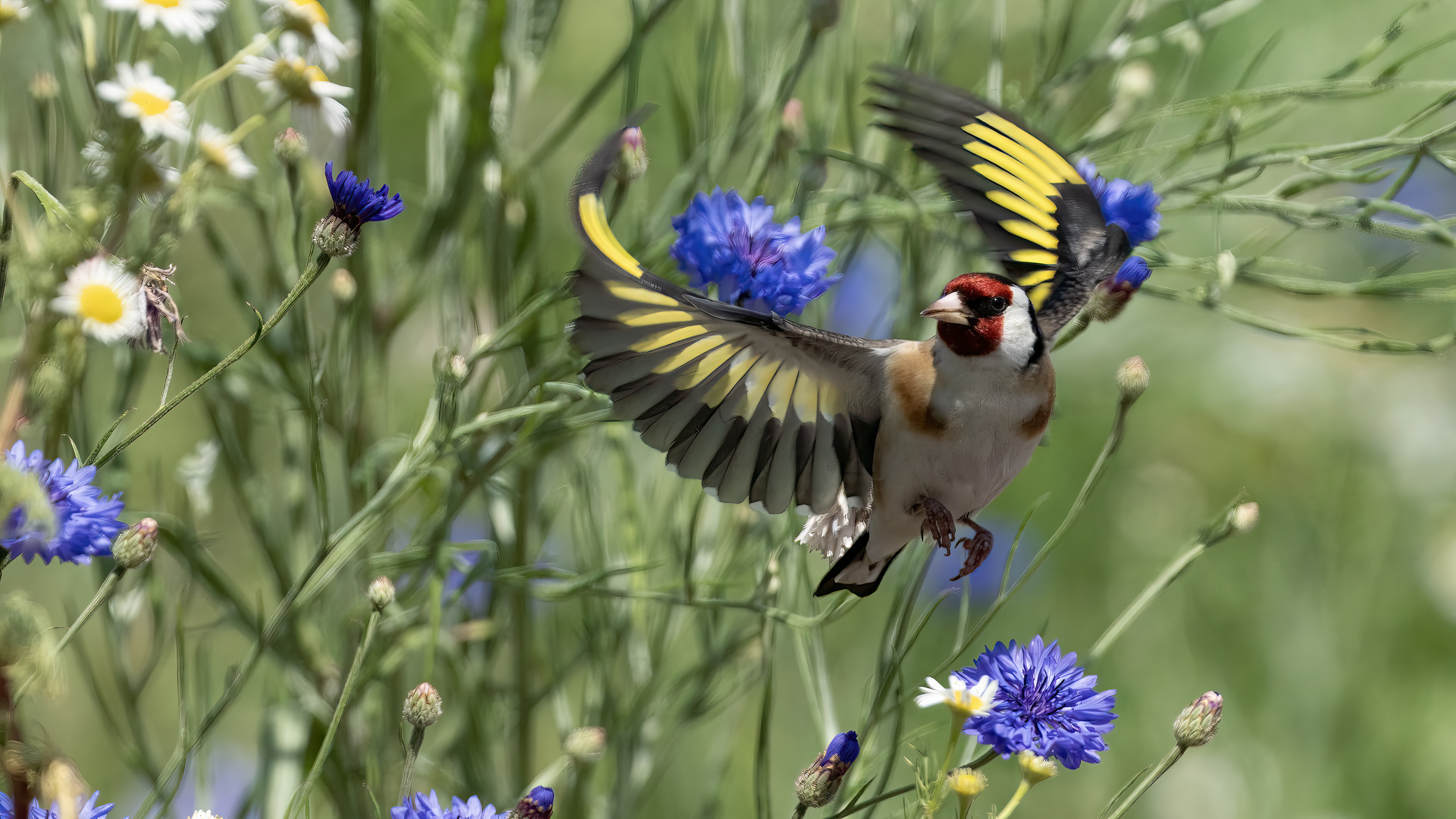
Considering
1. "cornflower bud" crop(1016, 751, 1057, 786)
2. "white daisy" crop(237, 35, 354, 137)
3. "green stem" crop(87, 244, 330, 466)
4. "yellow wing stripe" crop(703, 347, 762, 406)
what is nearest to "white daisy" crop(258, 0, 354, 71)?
"white daisy" crop(237, 35, 354, 137)

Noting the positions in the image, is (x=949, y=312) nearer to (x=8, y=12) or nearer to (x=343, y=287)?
(x=343, y=287)

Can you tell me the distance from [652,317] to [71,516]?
10.4 inches

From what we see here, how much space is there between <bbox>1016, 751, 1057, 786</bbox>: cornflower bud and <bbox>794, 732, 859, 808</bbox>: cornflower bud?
0.27 ft

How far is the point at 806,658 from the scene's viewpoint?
780mm

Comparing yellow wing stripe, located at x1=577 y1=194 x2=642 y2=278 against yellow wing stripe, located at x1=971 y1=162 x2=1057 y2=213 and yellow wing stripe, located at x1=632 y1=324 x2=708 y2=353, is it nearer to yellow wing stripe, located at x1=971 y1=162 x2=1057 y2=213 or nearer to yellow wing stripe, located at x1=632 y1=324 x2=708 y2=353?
yellow wing stripe, located at x1=632 y1=324 x2=708 y2=353

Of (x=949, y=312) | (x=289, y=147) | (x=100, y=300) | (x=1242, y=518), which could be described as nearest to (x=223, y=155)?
(x=289, y=147)

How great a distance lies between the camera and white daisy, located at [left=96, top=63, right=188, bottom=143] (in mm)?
583

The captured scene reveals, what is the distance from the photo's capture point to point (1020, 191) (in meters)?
0.79

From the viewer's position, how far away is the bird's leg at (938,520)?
711 mm

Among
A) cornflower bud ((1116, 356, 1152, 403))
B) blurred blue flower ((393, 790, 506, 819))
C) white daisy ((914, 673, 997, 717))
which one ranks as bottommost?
blurred blue flower ((393, 790, 506, 819))

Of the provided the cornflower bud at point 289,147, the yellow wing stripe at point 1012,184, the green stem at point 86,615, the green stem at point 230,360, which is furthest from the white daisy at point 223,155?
Result: the yellow wing stripe at point 1012,184

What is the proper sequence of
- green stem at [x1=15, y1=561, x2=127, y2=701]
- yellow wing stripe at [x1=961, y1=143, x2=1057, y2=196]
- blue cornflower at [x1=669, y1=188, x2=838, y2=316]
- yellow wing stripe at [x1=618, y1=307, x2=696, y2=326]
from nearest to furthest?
green stem at [x1=15, y1=561, x2=127, y2=701], yellow wing stripe at [x1=618, y1=307, x2=696, y2=326], blue cornflower at [x1=669, y1=188, x2=838, y2=316], yellow wing stripe at [x1=961, y1=143, x2=1057, y2=196]

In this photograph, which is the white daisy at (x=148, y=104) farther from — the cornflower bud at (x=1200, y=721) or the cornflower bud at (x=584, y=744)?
the cornflower bud at (x=1200, y=721)

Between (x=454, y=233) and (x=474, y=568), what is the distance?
0.91 ft
